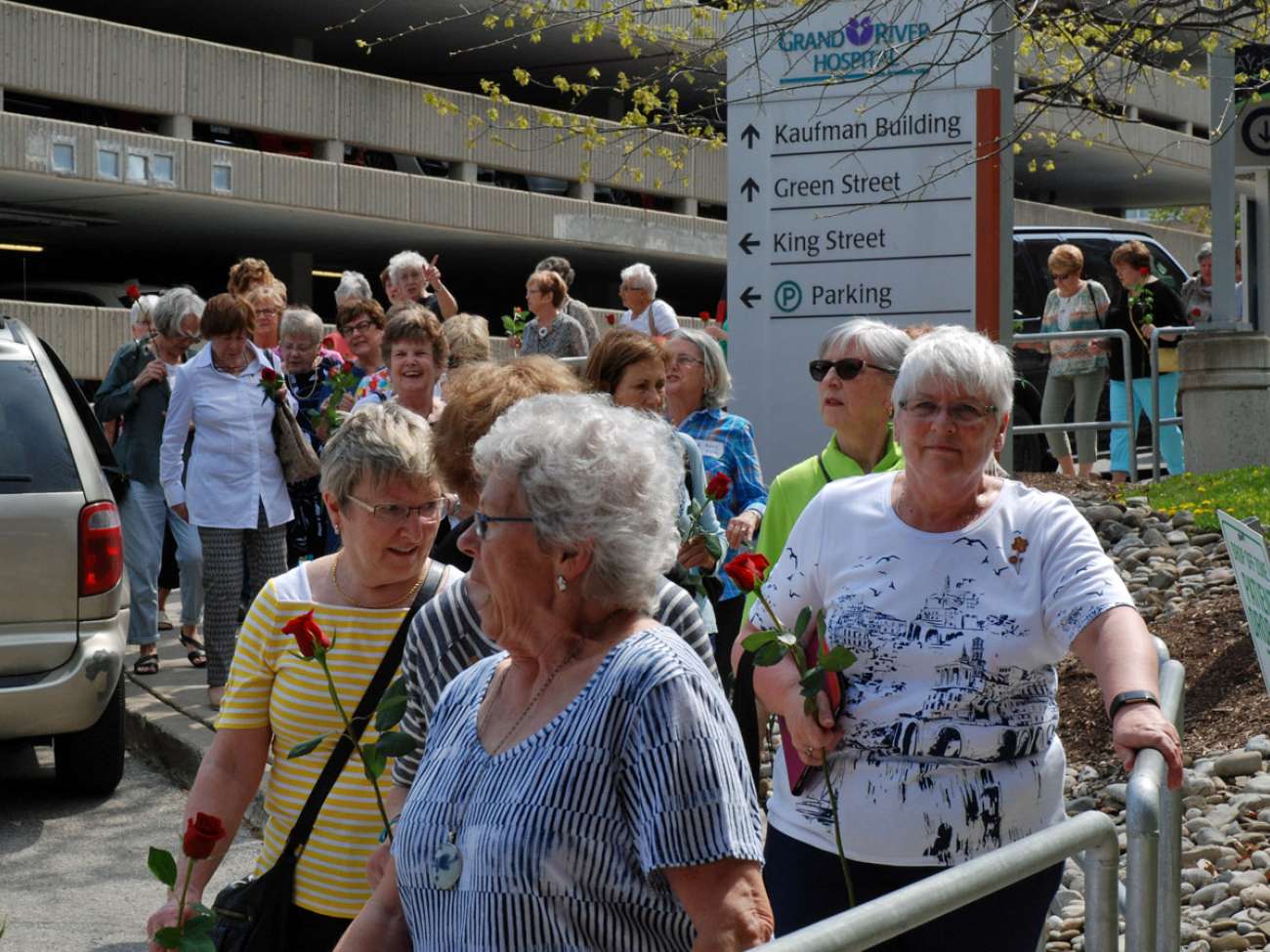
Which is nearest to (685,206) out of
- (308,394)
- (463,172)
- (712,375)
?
(463,172)

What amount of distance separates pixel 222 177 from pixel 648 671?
2413cm

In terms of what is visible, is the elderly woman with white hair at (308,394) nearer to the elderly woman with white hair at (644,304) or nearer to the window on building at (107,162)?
the elderly woman with white hair at (644,304)

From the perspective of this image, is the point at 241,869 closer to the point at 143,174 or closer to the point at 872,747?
the point at 872,747

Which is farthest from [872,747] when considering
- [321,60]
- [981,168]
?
[321,60]

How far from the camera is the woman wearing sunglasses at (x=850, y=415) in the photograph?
16.6 feet

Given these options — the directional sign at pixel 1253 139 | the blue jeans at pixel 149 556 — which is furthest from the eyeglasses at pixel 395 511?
the directional sign at pixel 1253 139

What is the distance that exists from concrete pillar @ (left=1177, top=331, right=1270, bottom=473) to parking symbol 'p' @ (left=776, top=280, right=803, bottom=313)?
463 centimetres

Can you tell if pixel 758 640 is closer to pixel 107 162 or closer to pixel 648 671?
pixel 648 671

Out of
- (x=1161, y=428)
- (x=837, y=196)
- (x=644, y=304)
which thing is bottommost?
(x=1161, y=428)

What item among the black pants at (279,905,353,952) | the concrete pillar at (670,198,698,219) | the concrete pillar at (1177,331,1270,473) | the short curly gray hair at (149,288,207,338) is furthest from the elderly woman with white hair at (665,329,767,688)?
the concrete pillar at (670,198,698,219)

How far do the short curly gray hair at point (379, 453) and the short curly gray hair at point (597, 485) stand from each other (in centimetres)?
114

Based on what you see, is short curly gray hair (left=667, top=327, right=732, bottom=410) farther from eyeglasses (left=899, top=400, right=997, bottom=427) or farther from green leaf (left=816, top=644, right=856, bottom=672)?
green leaf (left=816, top=644, right=856, bottom=672)

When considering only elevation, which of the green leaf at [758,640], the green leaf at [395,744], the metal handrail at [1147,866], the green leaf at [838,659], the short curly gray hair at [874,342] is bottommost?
the metal handrail at [1147,866]

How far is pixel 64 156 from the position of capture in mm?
23531
